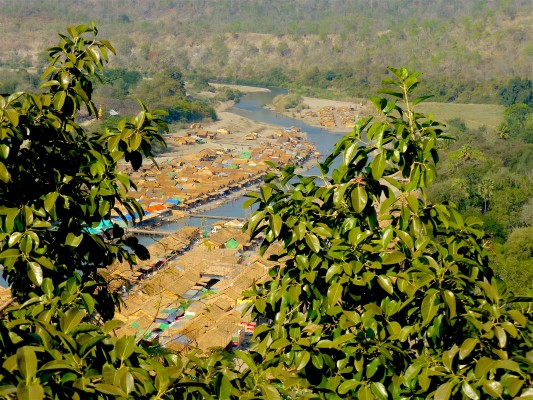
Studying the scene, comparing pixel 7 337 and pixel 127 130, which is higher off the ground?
pixel 127 130

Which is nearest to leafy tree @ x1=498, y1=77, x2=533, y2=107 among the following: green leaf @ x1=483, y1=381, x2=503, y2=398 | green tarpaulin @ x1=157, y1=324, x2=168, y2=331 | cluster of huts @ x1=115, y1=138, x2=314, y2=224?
cluster of huts @ x1=115, y1=138, x2=314, y2=224

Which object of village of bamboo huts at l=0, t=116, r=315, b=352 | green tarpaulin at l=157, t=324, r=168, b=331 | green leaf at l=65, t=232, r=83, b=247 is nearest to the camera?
green leaf at l=65, t=232, r=83, b=247

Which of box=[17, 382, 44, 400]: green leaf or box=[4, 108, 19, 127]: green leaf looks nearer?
box=[17, 382, 44, 400]: green leaf

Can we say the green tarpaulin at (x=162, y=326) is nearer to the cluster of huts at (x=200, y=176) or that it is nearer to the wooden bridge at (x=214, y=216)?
the cluster of huts at (x=200, y=176)

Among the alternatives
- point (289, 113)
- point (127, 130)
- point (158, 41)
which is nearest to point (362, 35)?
point (158, 41)

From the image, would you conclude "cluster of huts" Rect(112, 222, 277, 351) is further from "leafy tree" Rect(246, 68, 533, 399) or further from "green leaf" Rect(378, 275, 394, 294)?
"green leaf" Rect(378, 275, 394, 294)

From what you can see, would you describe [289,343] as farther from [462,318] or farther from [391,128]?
[391,128]

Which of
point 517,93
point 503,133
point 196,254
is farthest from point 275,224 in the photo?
point 517,93

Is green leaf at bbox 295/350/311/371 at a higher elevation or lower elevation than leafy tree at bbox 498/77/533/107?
higher

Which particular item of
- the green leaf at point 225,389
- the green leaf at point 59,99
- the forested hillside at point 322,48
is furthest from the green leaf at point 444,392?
the forested hillside at point 322,48
